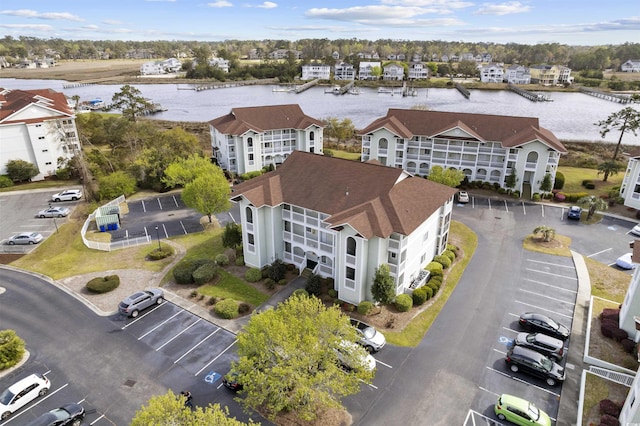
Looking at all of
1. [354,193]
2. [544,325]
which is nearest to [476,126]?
[354,193]

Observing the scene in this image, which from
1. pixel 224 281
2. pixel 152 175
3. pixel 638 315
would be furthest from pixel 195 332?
pixel 152 175

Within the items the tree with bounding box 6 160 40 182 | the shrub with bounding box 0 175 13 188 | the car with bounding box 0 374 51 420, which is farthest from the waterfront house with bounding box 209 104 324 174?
the car with bounding box 0 374 51 420

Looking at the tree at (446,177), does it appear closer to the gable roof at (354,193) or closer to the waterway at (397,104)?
the gable roof at (354,193)

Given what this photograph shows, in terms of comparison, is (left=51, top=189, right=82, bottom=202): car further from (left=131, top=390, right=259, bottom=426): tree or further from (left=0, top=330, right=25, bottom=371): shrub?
(left=131, top=390, right=259, bottom=426): tree

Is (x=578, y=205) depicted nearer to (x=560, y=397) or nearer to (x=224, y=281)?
(x=560, y=397)

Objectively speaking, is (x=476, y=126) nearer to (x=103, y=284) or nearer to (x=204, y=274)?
(x=204, y=274)

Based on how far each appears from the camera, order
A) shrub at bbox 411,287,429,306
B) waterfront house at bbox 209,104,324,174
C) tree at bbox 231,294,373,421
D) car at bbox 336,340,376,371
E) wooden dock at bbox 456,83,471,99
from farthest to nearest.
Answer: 1. wooden dock at bbox 456,83,471,99
2. waterfront house at bbox 209,104,324,174
3. shrub at bbox 411,287,429,306
4. car at bbox 336,340,376,371
5. tree at bbox 231,294,373,421
